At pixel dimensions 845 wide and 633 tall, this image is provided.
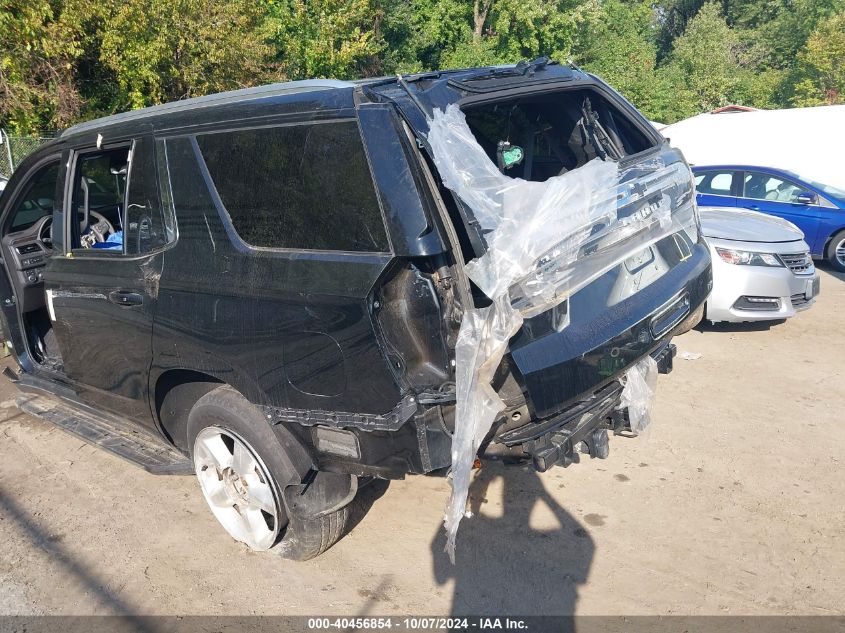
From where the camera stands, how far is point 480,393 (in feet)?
8.25

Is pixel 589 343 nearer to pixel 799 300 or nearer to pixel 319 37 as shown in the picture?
pixel 799 300

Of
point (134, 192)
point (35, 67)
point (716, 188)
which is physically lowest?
point (716, 188)

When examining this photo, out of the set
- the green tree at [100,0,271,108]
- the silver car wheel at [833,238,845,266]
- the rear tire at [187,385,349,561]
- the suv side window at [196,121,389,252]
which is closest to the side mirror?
the silver car wheel at [833,238,845,266]

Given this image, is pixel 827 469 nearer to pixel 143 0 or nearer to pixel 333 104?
pixel 333 104

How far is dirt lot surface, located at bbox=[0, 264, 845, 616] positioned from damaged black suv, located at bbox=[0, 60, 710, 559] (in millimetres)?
306

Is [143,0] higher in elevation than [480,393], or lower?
higher

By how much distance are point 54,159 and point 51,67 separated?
9862 mm

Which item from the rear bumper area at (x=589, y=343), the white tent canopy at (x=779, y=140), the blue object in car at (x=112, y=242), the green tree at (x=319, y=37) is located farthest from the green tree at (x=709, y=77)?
the rear bumper area at (x=589, y=343)

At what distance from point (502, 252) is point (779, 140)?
782 inches

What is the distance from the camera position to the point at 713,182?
34.0 ft

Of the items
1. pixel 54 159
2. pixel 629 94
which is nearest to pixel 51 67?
pixel 54 159

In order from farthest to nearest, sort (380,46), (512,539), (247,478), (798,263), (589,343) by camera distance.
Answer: (380,46) < (798,263) < (512,539) < (247,478) < (589,343)

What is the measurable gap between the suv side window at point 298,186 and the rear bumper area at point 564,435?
910mm

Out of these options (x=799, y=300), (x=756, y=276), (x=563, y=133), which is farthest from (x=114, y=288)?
(x=799, y=300)
